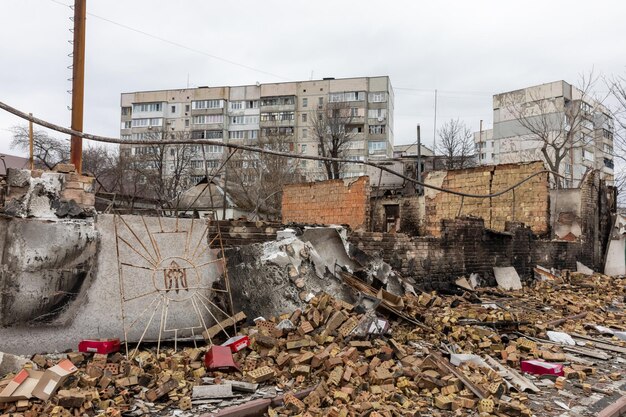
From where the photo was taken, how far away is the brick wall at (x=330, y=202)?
14.5 metres

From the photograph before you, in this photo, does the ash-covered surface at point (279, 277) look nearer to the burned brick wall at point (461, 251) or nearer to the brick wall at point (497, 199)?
the burned brick wall at point (461, 251)

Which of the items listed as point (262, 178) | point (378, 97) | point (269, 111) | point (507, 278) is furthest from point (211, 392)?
point (269, 111)

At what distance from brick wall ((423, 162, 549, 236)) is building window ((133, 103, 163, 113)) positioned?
151 ft

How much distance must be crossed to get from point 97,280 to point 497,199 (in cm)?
1194

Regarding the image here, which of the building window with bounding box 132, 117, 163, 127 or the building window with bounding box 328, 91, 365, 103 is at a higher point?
the building window with bounding box 328, 91, 365, 103

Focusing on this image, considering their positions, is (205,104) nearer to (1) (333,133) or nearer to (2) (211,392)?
(1) (333,133)

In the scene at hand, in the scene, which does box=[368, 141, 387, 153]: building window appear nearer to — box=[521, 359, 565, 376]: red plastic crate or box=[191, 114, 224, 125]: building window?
box=[191, 114, 224, 125]: building window

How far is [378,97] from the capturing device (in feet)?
157

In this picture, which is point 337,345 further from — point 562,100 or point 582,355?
point 562,100

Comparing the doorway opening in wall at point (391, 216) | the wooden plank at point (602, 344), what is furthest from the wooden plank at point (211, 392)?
the doorway opening in wall at point (391, 216)

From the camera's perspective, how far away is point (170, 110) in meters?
54.4

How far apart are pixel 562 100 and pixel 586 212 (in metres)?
31.6

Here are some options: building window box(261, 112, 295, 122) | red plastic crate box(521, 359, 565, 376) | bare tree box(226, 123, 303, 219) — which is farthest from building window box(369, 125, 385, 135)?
red plastic crate box(521, 359, 565, 376)

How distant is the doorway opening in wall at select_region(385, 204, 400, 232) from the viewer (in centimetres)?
1672
